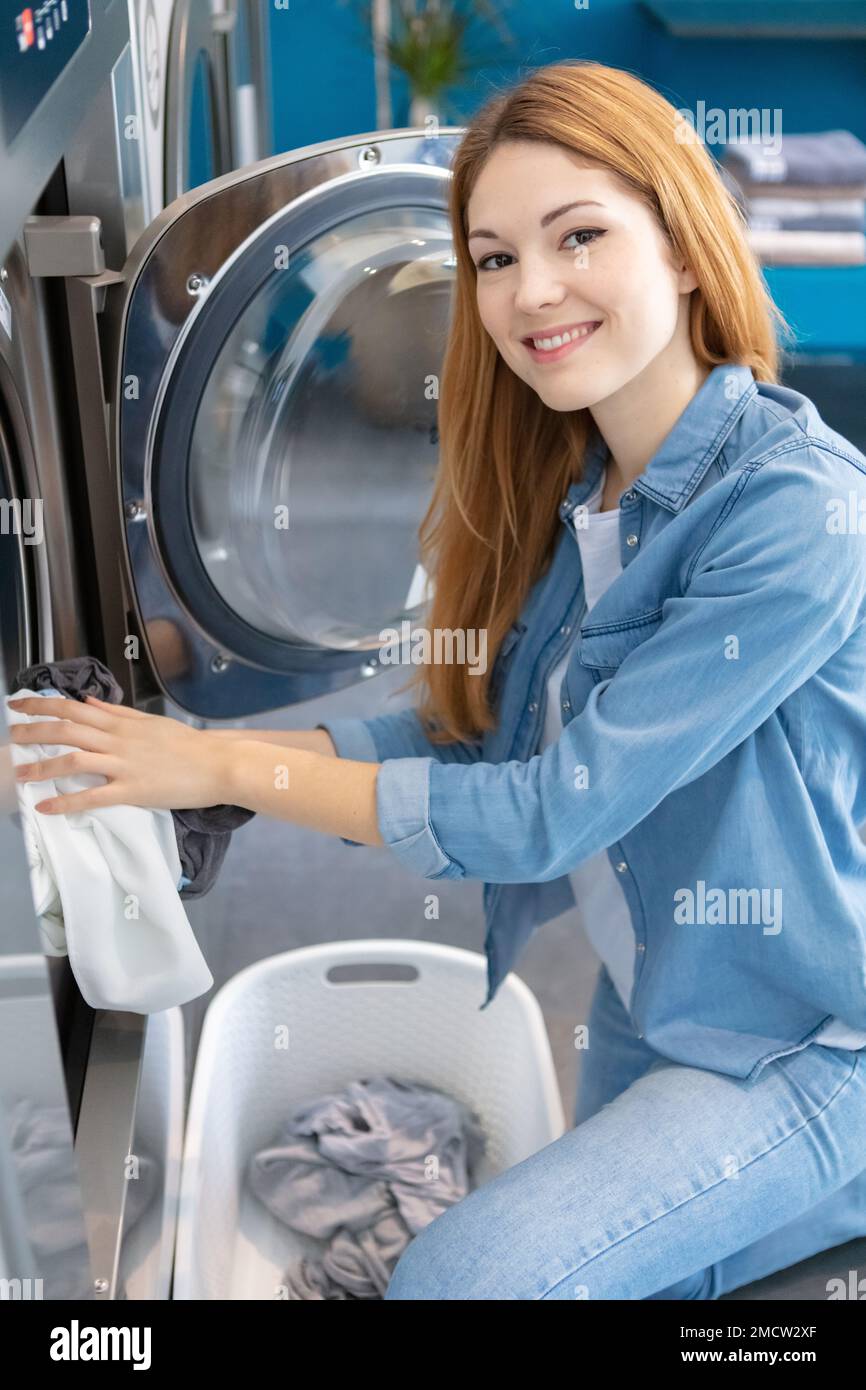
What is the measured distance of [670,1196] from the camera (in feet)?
2.87

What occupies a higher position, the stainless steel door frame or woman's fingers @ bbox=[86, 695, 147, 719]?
the stainless steel door frame

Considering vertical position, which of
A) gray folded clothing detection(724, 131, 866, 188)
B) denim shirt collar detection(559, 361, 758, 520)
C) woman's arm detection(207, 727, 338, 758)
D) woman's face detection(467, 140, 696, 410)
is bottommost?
woman's arm detection(207, 727, 338, 758)

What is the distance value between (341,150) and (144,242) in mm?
202

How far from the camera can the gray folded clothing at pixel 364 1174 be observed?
1.27 metres

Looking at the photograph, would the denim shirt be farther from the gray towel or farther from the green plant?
the green plant

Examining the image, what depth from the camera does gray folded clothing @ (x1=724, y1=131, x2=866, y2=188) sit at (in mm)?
2873

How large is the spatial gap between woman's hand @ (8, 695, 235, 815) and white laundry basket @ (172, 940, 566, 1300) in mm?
497

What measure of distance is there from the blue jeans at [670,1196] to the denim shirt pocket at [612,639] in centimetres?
30

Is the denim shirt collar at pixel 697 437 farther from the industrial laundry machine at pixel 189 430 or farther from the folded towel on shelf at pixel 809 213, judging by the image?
the folded towel on shelf at pixel 809 213

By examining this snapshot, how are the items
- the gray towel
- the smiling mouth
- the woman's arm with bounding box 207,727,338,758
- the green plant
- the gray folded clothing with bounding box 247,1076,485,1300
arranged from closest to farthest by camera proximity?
the gray towel < the smiling mouth < the woman's arm with bounding box 207,727,338,758 < the gray folded clothing with bounding box 247,1076,485,1300 < the green plant

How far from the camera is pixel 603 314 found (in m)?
0.90

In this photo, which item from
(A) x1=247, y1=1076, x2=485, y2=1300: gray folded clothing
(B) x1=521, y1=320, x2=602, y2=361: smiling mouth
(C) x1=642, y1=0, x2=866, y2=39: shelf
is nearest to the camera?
(B) x1=521, y1=320, x2=602, y2=361: smiling mouth

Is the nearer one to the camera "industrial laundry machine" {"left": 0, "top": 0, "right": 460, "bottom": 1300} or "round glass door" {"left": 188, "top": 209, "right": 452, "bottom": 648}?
"industrial laundry machine" {"left": 0, "top": 0, "right": 460, "bottom": 1300}

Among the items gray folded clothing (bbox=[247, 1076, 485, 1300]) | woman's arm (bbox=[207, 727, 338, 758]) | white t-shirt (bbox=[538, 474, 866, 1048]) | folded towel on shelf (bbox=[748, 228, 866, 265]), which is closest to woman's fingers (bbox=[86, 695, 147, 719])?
woman's arm (bbox=[207, 727, 338, 758])
